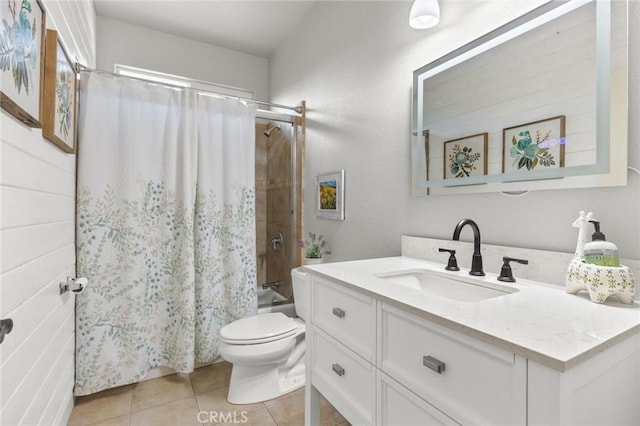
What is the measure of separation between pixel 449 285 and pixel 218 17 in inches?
108

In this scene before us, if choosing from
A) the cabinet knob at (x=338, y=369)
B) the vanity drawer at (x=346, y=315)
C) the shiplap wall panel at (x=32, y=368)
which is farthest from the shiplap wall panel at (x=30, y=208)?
the cabinet knob at (x=338, y=369)

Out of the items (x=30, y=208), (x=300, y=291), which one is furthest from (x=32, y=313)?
(x=300, y=291)

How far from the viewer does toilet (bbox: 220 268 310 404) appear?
1683 millimetres

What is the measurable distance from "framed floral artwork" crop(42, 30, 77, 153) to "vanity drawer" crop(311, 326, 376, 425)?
1294 mm

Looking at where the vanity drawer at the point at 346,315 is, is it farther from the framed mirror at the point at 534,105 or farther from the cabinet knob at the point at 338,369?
the framed mirror at the point at 534,105

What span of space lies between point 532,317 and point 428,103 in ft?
3.52

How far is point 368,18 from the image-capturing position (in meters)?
1.90

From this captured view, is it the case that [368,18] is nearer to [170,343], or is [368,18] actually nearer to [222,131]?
[222,131]

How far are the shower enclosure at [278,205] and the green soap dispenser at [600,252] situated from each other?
78.2 inches

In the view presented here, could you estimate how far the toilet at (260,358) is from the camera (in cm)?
168

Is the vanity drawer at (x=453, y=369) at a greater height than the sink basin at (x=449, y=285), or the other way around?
the sink basin at (x=449, y=285)

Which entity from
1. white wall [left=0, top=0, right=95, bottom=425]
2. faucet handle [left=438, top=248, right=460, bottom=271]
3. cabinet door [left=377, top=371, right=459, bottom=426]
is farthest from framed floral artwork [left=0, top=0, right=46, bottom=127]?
faucet handle [left=438, top=248, right=460, bottom=271]

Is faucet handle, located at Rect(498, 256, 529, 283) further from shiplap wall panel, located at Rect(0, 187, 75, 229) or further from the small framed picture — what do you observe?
shiplap wall panel, located at Rect(0, 187, 75, 229)

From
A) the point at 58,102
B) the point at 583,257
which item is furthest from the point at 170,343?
the point at 583,257
